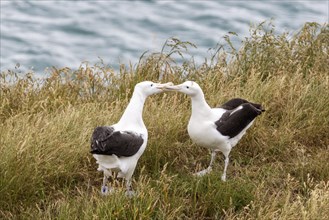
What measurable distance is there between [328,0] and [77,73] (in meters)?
12.3

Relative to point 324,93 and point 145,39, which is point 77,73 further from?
point 145,39

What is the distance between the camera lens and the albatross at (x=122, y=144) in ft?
19.2

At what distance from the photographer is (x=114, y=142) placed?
5.87 m

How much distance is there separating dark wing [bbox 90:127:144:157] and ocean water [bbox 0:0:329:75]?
993 cm

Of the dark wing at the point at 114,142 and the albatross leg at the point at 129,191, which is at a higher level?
the dark wing at the point at 114,142

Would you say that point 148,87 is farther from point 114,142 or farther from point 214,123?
point 114,142

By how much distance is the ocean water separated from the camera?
1716 centimetres

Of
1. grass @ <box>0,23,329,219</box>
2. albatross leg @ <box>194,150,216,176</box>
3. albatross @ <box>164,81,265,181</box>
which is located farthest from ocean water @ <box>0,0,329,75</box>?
albatross @ <box>164,81,265,181</box>

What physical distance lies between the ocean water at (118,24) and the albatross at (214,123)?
30.5 feet

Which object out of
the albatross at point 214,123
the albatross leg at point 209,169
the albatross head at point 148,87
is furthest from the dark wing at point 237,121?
the albatross head at point 148,87

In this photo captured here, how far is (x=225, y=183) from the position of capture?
6.22m

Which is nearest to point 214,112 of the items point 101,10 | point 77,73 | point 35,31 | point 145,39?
point 77,73

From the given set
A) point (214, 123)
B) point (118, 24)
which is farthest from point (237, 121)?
point (118, 24)

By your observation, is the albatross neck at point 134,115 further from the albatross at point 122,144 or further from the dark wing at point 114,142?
the dark wing at point 114,142
